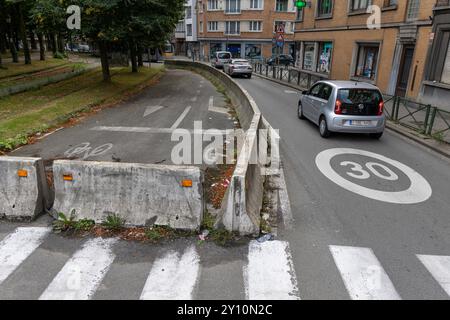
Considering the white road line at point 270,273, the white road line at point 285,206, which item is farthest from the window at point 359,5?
the white road line at point 270,273

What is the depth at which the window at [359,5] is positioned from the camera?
68.5ft

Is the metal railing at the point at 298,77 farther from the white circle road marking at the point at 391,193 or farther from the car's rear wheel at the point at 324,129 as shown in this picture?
the white circle road marking at the point at 391,193

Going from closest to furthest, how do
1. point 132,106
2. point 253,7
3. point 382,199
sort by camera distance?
point 382,199 → point 132,106 → point 253,7

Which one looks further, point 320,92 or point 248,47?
point 248,47

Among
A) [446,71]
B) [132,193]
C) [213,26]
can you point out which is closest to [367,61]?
[446,71]

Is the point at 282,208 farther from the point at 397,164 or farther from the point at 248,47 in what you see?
the point at 248,47

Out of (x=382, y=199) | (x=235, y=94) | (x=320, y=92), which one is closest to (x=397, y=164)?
(x=382, y=199)

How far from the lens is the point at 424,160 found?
30.4ft

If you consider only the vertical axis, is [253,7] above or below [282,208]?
above

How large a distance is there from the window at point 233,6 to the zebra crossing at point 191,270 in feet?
190

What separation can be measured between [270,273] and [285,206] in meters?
2.02

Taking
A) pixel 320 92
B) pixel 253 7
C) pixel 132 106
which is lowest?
pixel 132 106

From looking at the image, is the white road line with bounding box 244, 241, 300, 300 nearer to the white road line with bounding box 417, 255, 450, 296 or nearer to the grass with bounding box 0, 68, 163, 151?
the white road line with bounding box 417, 255, 450, 296
